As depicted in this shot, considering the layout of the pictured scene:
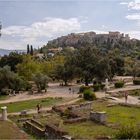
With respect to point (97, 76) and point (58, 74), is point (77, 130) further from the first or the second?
point (58, 74)

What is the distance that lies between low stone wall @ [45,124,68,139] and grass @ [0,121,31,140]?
1.41 metres

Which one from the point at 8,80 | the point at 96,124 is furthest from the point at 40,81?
the point at 96,124

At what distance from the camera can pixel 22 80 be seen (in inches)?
2151

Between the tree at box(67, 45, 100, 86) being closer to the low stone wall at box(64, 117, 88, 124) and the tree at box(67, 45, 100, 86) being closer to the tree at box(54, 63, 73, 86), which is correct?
the tree at box(54, 63, 73, 86)

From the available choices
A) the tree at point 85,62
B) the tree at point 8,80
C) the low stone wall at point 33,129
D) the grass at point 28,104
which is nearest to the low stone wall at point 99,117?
the low stone wall at point 33,129

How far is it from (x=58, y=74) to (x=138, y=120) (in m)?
34.9

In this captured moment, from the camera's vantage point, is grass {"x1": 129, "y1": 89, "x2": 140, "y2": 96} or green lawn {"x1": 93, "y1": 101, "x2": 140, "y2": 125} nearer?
green lawn {"x1": 93, "y1": 101, "x2": 140, "y2": 125}

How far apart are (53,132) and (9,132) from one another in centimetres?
301

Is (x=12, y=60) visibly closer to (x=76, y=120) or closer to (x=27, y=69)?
(x=27, y=69)

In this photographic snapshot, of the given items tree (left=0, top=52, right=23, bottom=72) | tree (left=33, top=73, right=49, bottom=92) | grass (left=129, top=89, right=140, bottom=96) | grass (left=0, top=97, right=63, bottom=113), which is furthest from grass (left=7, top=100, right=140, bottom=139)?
tree (left=0, top=52, right=23, bottom=72)

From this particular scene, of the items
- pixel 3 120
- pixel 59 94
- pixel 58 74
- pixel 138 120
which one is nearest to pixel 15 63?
pixel 58 74

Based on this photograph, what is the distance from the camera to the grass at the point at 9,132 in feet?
72.9

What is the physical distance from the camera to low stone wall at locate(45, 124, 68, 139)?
22.1 meters

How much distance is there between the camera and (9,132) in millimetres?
23984
